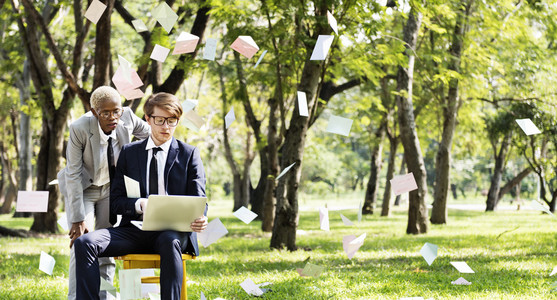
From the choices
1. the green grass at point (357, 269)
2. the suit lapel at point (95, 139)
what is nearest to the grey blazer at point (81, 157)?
the suit lapel at point (95, 139)

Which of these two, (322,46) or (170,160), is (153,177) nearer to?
(170,160)

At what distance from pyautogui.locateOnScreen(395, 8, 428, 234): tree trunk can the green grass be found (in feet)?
3.70

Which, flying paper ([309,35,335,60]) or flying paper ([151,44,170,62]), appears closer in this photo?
flying paper ([151,44,170,62])

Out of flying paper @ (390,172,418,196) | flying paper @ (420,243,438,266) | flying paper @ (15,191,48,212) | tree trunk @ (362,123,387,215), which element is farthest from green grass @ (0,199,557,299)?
tree trunk @ (362,123,387,215)

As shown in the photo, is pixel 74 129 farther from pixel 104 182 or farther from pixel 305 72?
pixel 305 72

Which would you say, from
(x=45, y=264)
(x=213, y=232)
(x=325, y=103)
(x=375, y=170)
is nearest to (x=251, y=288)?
(x=213, y=232)

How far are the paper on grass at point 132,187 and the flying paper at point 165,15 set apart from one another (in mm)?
1443

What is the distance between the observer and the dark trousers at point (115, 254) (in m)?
3.55

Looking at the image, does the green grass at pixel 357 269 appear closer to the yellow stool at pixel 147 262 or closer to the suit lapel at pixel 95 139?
the yellow stool at pixel 147 262

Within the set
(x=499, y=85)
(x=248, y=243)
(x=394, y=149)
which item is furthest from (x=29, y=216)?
(x=499, y=85)

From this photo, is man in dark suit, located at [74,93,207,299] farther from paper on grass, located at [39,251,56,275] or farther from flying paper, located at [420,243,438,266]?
flying paper, located at [420,243,438,266]

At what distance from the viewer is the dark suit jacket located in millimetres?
3893

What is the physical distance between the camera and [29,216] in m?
22.9

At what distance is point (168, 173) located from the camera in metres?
3.93
